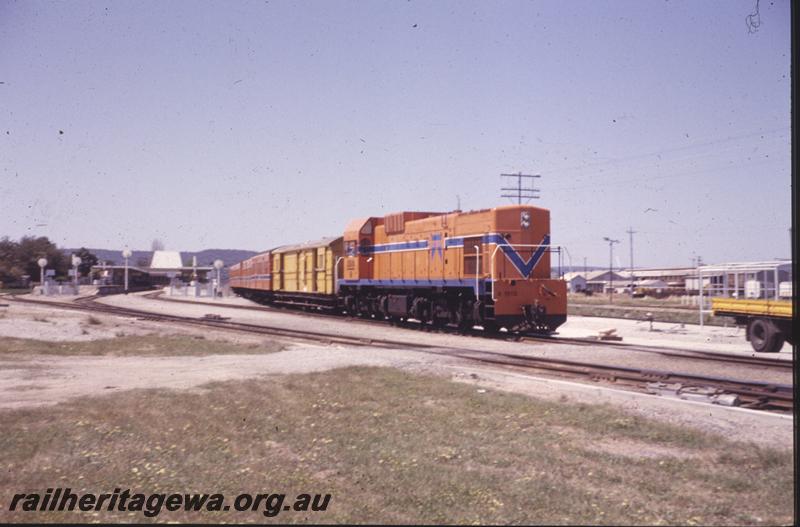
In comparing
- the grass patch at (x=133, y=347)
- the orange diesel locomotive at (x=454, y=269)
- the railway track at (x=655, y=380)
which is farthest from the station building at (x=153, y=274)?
the railway track at (x=655, y=380)

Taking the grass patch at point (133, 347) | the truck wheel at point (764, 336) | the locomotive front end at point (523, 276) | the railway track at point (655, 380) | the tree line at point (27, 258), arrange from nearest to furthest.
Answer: the railway track at point (655, 380) < the grass patch at point (133, 347) < the truck wheel at point (764, 336) < the locomotive front end at point (523, 276) < the tree line at point (27, 258)

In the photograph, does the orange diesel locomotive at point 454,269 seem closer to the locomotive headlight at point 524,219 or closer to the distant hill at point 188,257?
the locomotive headlight at point 524,219

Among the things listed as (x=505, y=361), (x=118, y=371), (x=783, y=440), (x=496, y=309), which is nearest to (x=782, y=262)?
(x=496, y=309)

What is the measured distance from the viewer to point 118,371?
11750 millimetres

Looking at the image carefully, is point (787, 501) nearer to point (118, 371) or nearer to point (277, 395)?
point (277, 395)

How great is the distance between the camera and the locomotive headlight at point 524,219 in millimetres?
18766

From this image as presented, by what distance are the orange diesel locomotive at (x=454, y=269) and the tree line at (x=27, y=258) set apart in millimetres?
56406

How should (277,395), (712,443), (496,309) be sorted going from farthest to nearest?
(496,309) → (277,395) → (712,443)

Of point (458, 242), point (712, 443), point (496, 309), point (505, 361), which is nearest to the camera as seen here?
point (712, 443)

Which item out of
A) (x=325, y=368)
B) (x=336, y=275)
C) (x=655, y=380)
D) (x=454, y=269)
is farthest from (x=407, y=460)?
(x=336, y=275)

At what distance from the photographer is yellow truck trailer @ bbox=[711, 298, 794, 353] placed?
15.3 meters

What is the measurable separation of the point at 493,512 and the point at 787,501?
2.36 m

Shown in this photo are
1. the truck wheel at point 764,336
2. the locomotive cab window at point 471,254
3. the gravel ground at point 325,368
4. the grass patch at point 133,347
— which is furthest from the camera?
the locomotive cab window at point 471,254

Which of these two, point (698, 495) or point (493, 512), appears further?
point (698, 495)
